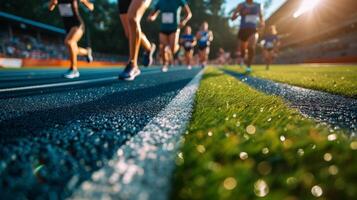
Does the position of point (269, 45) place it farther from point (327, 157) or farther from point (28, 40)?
point (28, 40)

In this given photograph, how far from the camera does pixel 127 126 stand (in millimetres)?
1148

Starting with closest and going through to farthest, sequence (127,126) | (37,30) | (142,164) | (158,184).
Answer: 1. (158,184)
2. (142,164)
3. (127,126)
4. (37,30)

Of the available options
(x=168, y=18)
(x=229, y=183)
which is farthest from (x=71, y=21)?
(x=229, y=183)

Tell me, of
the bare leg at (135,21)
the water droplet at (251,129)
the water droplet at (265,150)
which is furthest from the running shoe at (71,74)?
the water droplet at (265,150)

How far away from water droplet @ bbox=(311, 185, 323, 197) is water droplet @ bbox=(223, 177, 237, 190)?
17 cm

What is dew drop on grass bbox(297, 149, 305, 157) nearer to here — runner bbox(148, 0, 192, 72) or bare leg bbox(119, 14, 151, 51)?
bare leg bbox(119, 14, 151, 51)

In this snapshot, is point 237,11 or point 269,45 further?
point 269,45

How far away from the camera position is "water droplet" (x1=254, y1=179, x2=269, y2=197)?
54 centimetres

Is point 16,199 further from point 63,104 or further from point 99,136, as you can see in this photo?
point 63,104

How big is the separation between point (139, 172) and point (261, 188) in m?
0.28

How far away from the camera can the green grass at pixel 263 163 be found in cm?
55

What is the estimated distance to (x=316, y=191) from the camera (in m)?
0.57

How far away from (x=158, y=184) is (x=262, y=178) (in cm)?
24

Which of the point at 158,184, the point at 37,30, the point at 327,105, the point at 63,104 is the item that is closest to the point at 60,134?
the point at 158,184
